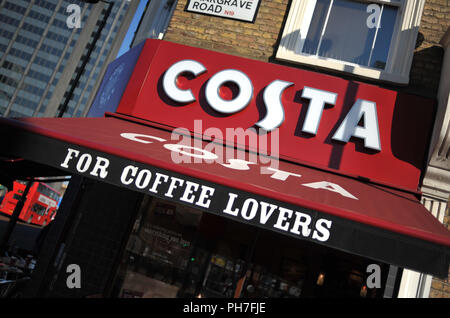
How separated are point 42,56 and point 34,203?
321ft

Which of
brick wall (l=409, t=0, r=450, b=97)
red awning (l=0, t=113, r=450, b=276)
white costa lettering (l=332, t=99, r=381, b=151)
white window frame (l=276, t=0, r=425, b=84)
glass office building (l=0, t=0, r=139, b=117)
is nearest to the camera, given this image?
red awning (l=0, t=113, r=450, b=276)

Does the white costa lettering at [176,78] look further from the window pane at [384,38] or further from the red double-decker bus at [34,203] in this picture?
the red double-decker bus at [34,203]

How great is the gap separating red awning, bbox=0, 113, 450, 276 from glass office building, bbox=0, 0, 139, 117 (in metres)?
103

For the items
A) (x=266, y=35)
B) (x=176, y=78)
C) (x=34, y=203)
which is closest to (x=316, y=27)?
(x=266, y=35)

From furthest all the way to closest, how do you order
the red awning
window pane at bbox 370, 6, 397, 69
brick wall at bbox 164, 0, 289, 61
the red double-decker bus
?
the red double-decker bus, brick wall at bbox 164, 0, 289, 61, window pane at bbox 370, 6, 397, 69, the red awning

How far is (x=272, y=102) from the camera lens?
17.5 feet

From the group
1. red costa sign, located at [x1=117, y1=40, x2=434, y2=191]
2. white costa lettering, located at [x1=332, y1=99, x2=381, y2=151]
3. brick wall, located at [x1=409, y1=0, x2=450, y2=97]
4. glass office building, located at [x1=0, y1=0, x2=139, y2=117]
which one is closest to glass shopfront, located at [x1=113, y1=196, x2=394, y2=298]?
red costa sign, located at [x1=117, y1=40, x2=434, y2=191]

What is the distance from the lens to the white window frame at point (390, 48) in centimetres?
548

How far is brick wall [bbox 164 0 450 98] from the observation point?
5410 millimetres

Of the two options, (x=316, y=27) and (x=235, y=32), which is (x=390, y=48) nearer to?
(x=316, y=27)

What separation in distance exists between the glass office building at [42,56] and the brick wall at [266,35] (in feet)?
329

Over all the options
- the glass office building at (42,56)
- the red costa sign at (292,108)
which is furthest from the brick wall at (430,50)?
the glass office building at (42,56)

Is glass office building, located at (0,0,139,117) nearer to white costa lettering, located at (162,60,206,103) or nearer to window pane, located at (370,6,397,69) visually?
white costa lettering, located at (162,60,206,103)

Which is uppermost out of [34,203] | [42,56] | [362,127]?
[42,56]
